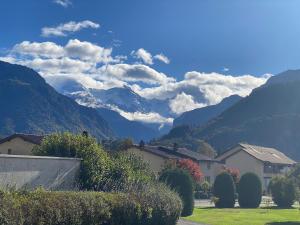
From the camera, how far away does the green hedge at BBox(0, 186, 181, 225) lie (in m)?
19.1

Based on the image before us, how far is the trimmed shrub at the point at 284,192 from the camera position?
57281 millimetres

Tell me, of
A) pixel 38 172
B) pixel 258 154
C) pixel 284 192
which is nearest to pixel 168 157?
pixel 284 192

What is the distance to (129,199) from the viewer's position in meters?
26.3

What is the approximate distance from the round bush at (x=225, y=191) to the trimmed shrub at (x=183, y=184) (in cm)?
1315

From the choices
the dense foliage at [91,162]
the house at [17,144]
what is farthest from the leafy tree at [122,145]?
the dense foliage at [91,162]

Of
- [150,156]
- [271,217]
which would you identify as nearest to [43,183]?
[271,217]

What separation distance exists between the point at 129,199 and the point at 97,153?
16.5ft

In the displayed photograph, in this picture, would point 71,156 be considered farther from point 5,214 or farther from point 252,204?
point 252,204

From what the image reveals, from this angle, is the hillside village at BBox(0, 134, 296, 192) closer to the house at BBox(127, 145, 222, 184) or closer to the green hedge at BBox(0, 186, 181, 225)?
the house at BBox(127, 145, 222, 184)

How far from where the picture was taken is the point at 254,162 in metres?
95.8

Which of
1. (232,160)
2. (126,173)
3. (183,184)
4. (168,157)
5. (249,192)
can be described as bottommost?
(249,192)

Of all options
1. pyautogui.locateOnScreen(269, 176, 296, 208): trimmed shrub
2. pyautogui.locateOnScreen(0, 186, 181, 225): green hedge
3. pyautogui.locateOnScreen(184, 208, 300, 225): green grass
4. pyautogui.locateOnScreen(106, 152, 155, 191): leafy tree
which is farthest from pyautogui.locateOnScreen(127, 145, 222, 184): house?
pyautogui.locateOnScreen(0, 186, 181, 225): green hedge

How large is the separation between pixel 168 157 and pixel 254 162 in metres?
22.6

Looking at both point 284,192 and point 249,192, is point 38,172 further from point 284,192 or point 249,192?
point 284,192
